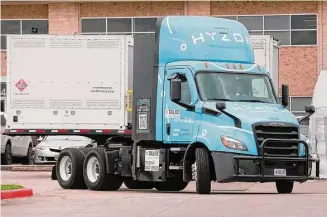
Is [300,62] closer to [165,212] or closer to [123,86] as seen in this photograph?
[123,86]

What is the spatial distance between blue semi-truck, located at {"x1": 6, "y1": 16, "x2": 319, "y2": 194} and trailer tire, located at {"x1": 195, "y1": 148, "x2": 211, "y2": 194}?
0.8 inches

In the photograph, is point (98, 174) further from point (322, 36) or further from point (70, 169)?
point (322, 36)

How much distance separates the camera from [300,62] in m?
Result: 49.2

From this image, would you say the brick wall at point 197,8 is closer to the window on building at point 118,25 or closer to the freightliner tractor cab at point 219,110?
the window on building at point 118,25

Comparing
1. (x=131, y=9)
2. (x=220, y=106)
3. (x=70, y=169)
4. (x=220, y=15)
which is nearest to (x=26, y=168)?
(x=70, y=169)

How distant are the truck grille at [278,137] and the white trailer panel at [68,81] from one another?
783 centimetres

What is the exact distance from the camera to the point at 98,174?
23.7 metres

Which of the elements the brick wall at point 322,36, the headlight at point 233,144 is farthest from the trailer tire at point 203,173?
the brick wall at point 322,36

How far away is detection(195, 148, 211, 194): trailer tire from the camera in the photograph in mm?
20844

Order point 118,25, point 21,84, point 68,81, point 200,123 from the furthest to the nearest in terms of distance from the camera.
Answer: point 118,25, point 21,84, point 68,81, point 200,123

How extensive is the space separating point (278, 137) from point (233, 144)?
103cm

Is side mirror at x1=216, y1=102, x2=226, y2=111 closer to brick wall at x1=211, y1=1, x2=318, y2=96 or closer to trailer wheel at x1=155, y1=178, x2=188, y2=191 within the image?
trailer wheel at x1=155, y1=178, x2=188, y2=191

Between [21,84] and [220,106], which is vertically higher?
[21,84]

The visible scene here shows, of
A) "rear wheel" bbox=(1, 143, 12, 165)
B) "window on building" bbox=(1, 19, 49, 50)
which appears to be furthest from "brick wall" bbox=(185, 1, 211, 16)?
"rear wheel" bbox=(1, 143, 12, 165)
